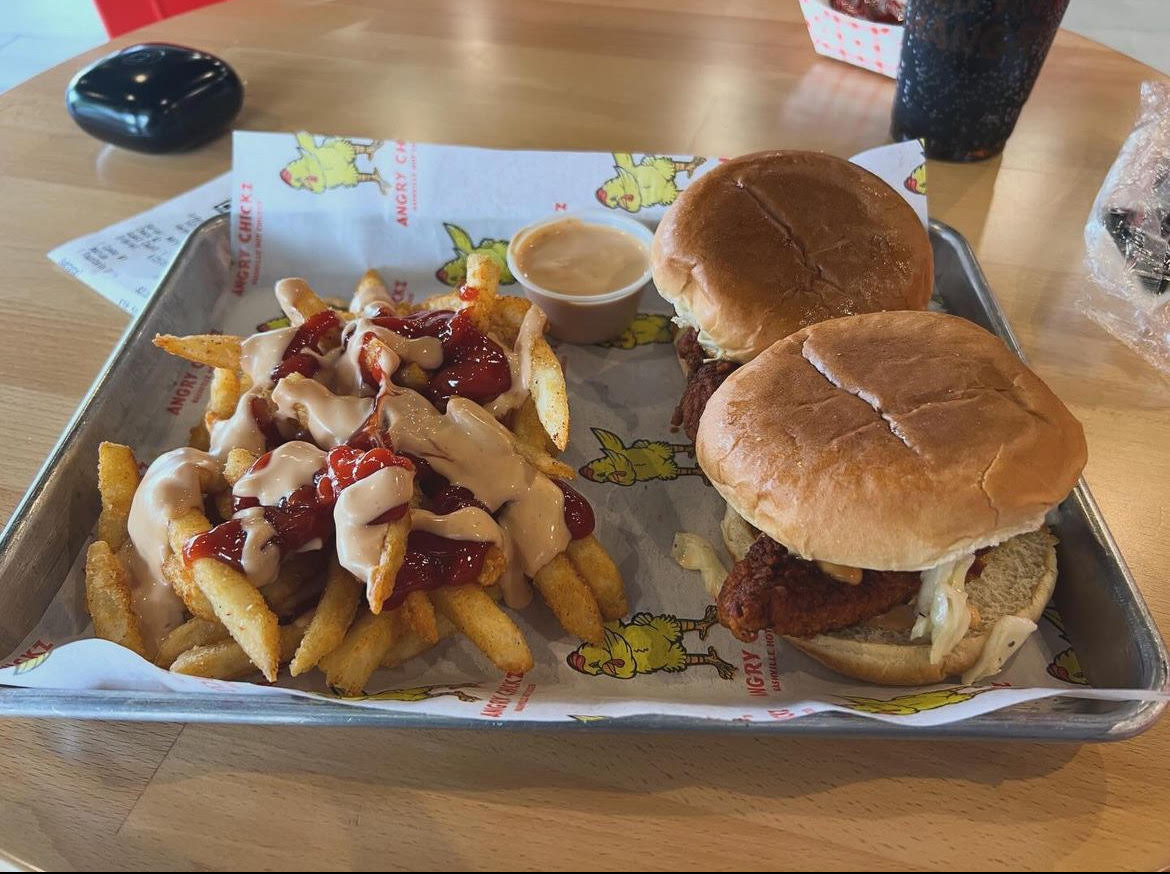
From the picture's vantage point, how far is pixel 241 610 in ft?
4.98

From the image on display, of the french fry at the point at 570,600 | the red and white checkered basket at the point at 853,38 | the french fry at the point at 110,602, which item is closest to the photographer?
the french fry at the point at 110,602

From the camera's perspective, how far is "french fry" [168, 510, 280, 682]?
4.89 ft

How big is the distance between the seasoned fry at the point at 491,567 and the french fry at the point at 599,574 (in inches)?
7.5

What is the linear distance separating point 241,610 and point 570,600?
644 mm

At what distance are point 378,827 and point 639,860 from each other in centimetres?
44

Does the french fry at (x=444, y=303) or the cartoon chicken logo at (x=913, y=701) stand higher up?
the french fry at (x=444, y=303)

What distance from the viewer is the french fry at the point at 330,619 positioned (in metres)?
1.53

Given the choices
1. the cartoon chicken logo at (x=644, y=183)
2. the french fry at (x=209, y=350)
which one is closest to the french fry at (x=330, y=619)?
the french fry at (x=209, y=350)

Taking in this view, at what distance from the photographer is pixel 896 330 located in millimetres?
1852

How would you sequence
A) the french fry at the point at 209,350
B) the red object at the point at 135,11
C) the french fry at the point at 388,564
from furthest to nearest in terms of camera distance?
the red object at the point at 135,11 → the french fry at the point at 209,350 → the french fry at the point at 388,564

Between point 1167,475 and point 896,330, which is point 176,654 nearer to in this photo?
point 896,330

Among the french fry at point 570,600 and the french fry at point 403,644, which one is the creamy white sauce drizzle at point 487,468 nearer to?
the french fry at point 570,600

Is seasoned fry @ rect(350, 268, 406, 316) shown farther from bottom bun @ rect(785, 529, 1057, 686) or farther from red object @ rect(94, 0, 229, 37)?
red object @ rect(94, 0, 229, 37)

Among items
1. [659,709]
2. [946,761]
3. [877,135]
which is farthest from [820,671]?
[877,135]
